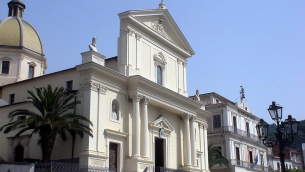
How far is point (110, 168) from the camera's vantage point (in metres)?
22.4

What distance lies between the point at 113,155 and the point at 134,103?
11.7ft

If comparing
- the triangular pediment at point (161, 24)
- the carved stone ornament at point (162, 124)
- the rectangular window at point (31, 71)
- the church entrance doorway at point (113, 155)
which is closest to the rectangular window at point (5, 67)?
the rectangular window at point (31, 71)

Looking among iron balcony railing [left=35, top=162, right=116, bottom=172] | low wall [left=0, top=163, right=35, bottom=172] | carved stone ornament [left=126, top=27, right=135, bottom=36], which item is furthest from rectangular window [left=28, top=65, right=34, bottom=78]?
low wall [left=0, top=163, right=35, bottom=172]

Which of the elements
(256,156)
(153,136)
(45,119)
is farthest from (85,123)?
(256,156)

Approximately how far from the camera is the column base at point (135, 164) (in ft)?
77.0

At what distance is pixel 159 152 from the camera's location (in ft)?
91.1

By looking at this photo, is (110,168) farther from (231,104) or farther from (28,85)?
(231,104)

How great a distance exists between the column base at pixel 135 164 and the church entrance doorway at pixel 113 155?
695 millimetres

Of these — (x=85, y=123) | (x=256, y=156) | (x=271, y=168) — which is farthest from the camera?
(x=271, y=168)

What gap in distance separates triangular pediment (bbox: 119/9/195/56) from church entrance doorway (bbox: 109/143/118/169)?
876 centimetres

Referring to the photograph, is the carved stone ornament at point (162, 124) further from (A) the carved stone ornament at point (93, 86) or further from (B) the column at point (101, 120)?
(A) the carved stone ornament at point (93, 86)

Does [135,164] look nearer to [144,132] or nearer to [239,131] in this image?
[144,132]

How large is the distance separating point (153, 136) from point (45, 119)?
906 cm

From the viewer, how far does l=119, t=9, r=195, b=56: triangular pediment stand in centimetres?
2722
